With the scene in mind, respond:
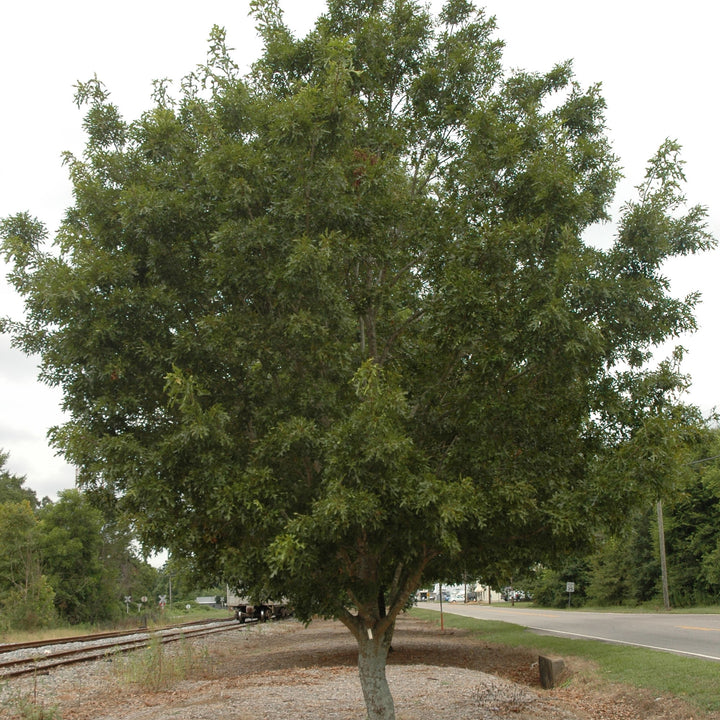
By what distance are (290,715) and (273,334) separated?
6.65m

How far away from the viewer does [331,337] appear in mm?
6848

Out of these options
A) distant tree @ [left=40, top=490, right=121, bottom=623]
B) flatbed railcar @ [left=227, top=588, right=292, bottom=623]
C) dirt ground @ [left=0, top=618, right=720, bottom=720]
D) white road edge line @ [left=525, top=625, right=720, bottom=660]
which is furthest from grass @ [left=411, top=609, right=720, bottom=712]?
distant tree @ [left=40, top=490, right=121, bottom=623]

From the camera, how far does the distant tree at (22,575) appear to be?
3703 cm

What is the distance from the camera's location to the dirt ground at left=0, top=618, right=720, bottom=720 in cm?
1093

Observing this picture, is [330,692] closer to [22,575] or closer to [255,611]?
[255,611]

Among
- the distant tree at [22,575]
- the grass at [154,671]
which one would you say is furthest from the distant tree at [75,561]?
the grass at [154,671]

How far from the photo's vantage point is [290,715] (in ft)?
34.5

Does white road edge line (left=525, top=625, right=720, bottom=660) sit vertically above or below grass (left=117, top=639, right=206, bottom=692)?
below

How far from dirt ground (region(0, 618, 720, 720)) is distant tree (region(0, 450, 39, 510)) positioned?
59033 mm

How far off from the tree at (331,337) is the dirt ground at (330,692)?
405 cm

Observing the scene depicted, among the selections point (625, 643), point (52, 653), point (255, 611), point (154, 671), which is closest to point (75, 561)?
point (255, 611)

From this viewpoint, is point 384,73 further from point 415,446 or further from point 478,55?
point 415,446

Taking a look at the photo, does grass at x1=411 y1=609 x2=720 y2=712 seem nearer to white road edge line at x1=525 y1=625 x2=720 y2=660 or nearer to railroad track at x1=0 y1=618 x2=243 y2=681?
white road edge line at x1=525 y1=625 x2=720 y2=660

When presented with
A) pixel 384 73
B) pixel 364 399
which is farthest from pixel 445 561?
pixel 384 73
